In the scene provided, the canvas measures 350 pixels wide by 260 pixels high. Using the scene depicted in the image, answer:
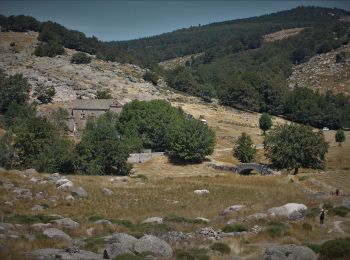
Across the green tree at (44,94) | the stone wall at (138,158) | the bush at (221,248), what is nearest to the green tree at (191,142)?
the stone wall at (138,158)

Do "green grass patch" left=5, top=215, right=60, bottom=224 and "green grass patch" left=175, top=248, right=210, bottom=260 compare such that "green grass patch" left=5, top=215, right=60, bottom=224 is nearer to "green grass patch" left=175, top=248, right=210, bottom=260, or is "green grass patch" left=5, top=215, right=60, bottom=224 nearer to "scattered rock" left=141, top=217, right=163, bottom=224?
"scattered rock" left=141, top=217, right=163, bottom=224

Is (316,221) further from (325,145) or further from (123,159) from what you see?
(325,145)

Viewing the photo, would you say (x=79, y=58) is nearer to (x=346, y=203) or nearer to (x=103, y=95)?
(x=103, y=95)

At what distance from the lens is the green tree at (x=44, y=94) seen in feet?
456

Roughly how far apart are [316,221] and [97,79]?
137 meters

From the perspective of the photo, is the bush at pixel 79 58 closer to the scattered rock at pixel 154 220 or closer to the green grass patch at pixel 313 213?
the scattered rock at pixel 154 220

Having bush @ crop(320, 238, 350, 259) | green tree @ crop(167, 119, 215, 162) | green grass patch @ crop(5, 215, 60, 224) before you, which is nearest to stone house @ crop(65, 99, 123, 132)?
green tree @ crop(167, 119, 215, 162)

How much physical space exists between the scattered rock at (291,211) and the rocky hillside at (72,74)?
10670cm

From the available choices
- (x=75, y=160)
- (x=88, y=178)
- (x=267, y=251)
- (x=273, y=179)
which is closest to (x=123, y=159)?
(x=75, y=160)

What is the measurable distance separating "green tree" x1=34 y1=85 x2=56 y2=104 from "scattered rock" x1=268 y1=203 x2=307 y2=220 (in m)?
106

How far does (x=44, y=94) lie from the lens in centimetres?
13962

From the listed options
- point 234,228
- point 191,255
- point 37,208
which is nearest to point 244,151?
point 37,208

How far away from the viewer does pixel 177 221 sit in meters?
43.0

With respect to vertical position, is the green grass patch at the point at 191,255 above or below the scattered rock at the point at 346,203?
above
